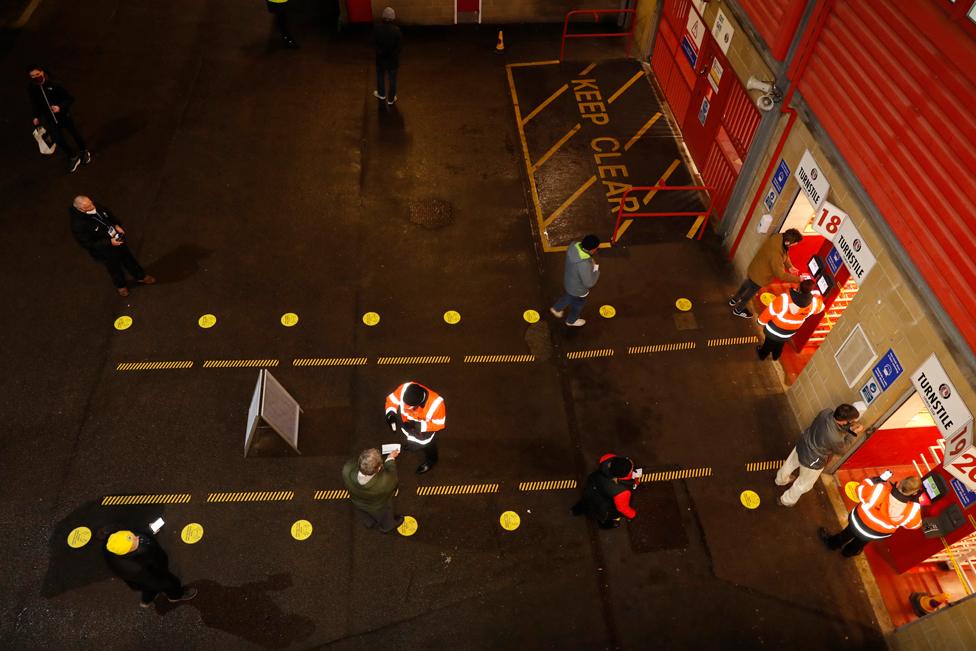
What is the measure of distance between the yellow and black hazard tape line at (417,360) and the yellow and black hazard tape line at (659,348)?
9.23 ft

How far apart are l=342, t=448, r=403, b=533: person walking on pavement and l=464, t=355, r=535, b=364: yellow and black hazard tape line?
237 centimetres

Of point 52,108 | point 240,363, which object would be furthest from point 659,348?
point 52,108

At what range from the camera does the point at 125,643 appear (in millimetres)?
7074

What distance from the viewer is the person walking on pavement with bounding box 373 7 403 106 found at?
12.2 m

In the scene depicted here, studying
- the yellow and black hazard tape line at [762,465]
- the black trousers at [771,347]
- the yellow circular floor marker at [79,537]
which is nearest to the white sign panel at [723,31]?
the black trousers at [771,347]

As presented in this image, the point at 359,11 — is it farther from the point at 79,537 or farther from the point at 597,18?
the point at 79,537

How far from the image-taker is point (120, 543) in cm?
620

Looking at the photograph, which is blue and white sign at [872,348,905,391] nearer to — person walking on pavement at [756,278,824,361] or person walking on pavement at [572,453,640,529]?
person walking on pavement at [756,278,824,361]

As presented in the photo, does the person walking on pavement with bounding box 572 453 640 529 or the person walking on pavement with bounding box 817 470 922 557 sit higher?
the person walking on pavement with bounding box 572 453 640 529

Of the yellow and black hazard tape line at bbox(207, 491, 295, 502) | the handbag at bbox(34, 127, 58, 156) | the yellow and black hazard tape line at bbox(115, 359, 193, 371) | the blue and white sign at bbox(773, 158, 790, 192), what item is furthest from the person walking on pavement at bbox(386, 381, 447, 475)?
the handbag at bbox(34, 127, 58, 156)

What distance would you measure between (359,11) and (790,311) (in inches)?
475

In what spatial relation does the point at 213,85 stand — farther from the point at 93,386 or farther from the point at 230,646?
the point at 230,646

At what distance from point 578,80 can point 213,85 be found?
7.93m

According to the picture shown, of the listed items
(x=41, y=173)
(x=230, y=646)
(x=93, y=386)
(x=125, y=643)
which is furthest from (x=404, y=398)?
(x=41, y=173)
